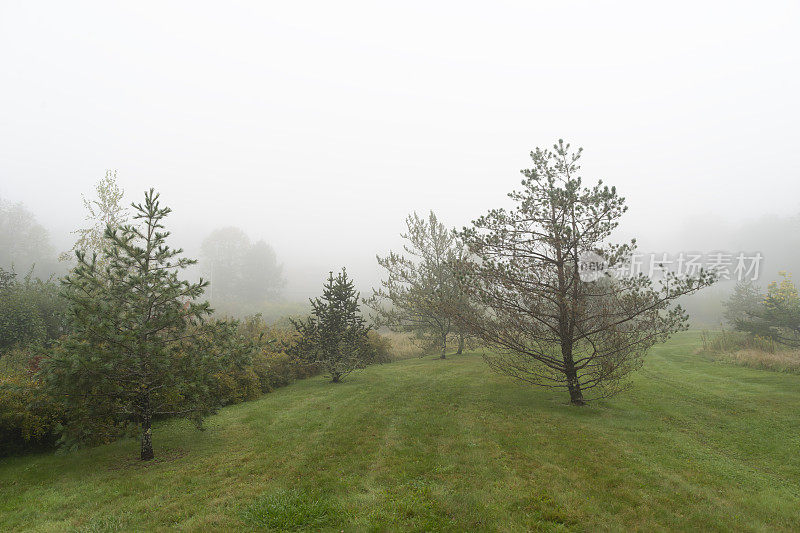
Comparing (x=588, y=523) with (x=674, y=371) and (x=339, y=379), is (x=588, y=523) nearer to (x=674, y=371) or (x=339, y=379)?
(x=339, y=379)

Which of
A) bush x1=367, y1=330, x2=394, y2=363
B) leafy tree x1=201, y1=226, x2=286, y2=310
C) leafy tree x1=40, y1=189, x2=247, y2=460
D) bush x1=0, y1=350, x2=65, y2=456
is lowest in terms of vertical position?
bush x1=367, y1=330, x2=394, y2=363

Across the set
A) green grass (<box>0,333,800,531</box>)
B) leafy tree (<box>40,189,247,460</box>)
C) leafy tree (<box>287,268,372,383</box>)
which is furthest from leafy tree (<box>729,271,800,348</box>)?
leafy tree (<box>40,189,247,460</box>)

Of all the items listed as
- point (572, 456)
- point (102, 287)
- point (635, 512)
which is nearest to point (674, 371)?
point (572, 456)

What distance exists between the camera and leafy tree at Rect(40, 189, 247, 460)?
25.5ft

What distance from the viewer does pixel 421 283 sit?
2520cm

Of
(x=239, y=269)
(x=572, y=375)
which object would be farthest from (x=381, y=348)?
(x=239, y=269)

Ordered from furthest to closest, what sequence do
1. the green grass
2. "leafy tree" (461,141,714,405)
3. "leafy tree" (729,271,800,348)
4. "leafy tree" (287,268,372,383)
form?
"leafy tree" (729,271,800,348) → "leafy tree" (287,268,372,383) → "leafy tree" (461,141,714,405) → the green grass

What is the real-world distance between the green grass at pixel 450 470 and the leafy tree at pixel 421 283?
11295mm

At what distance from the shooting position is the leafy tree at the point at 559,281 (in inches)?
425

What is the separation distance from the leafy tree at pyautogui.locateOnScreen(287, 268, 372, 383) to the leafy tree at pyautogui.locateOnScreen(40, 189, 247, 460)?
798 cm

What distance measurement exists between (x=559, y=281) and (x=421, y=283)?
46.7ft

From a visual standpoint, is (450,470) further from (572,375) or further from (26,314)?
(26,314)

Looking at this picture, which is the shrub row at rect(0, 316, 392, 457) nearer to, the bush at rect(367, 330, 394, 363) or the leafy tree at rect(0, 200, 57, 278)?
the bush at rect(367, 330, 394, 363)

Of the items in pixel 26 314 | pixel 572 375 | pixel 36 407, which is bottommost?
pixel 572 375
